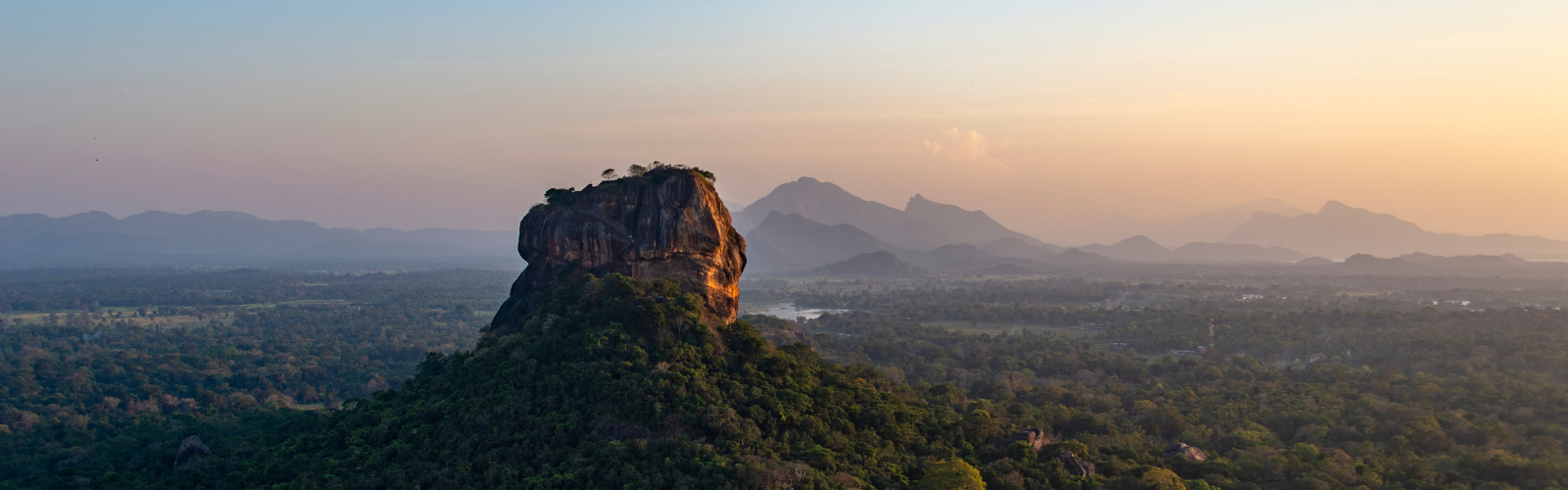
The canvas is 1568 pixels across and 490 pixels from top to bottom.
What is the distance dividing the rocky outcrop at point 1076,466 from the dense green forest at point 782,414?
1.18 ft

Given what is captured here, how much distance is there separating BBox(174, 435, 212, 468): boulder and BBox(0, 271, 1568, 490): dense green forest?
0.76 metres

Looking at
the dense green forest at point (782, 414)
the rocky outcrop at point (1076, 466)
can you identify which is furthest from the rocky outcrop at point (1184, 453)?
the rocky outcrop at point (1076, 466)

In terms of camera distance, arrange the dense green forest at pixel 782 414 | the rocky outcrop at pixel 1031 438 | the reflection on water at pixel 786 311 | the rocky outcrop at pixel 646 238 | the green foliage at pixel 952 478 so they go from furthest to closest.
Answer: the reflection on water at pixel 786 311 → the rocky outcrop at pixel 646 238 → the rocky outcrop at pixel 1031 438 → the dense green forest at pixel 782 414 → the green foliage at pixel 952 478

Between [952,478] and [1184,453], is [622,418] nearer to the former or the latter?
[952,478]

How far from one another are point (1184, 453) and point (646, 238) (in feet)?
70.4

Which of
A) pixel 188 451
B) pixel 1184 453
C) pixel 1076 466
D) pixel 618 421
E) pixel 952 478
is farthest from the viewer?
pixel 188 451

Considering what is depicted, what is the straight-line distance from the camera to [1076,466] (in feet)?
85.1

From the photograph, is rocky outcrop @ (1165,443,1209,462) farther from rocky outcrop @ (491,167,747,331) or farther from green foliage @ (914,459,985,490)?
rocky outcrop @ (491,167,747,331)

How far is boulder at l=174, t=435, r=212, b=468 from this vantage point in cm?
2950

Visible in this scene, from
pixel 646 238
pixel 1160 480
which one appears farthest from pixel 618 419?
pixel 1160 480

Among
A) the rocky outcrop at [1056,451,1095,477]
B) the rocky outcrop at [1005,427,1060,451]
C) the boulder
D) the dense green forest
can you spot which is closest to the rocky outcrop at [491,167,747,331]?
the dense green forest

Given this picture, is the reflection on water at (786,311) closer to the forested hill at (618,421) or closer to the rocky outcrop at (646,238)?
the rocky outcrop at (646,238)

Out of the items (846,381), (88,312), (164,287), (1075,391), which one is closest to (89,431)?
(846,381)

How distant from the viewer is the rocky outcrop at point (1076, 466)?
25828mm
